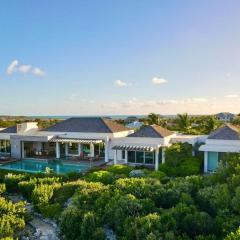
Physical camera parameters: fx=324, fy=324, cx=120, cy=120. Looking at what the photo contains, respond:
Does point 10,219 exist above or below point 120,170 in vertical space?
below

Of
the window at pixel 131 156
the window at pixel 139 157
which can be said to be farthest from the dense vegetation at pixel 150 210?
the window at pixel 131 156

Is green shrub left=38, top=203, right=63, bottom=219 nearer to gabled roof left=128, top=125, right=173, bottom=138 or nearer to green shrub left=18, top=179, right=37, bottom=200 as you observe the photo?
green shrub left=18, top=179, right=37, bottom=200

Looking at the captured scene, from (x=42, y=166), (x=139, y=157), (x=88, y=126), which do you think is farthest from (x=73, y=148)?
(x=139, y=157)

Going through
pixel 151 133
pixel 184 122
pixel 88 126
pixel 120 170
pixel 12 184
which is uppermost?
pixel 184 122

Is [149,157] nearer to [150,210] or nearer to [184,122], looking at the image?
[150,210]

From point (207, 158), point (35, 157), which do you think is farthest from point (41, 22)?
point (207, 158)

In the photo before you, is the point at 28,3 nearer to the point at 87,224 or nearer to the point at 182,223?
the point at 87,224
